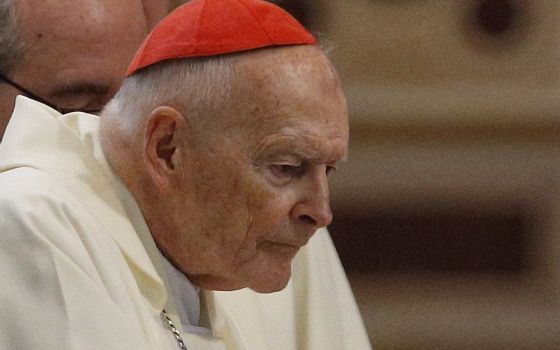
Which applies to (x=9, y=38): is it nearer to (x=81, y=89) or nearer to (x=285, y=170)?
(x=81, y=89)

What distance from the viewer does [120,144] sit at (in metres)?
2.88

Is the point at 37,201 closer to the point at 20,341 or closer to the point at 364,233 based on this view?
the point at 20,341

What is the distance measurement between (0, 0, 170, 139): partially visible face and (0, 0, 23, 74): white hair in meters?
0.01

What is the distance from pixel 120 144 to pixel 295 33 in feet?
1.29

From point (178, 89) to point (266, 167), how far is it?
22 cm

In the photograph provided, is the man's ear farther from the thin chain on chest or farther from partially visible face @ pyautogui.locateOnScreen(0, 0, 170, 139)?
partially visible face @ pyautogui.locateOnScreen(0, 0, 170, 139)

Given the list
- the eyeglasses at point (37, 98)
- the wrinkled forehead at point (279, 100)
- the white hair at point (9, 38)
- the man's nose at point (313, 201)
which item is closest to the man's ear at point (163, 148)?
the wrinkled forehead at point (279, 100)

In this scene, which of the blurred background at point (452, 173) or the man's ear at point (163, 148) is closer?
the man's ear at point (163, 148)

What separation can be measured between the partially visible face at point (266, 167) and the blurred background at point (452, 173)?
2.87m

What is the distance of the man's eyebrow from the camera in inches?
150

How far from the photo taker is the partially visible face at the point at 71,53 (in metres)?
3.81

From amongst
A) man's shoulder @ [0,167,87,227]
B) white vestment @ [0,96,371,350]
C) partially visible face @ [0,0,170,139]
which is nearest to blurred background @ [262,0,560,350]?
partially visible face @ [0,0,170,139]

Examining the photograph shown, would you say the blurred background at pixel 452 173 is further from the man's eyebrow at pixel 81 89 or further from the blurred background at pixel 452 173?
the man's eyebrow at pixel 81 89

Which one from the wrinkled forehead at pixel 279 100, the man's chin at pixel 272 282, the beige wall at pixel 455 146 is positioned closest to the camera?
the wrinkled forehead at pixel 279 100
